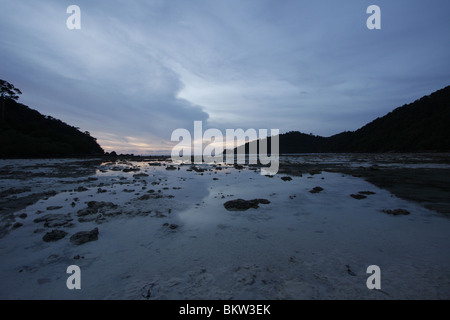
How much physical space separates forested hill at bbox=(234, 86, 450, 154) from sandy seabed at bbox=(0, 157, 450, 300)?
324ft

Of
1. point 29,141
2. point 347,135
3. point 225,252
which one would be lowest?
point 225,252

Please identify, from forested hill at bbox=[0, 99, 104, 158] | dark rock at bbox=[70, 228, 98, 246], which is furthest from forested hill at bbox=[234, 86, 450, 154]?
forested hill at bbox=[0, 99, 104, 158]

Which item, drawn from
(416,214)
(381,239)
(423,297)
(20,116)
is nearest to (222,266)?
(423,297)

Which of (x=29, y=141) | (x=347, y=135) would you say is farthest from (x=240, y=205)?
(x=347, y=135)

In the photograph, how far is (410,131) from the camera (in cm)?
9556

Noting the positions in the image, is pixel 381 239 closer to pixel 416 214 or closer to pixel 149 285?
pixel 416 214

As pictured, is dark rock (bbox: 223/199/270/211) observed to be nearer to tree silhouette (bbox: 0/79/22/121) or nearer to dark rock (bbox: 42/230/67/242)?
dark rock (bbox: 42/230/67/242)

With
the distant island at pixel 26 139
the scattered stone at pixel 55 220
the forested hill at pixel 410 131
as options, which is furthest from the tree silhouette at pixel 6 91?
the forested hill at pixel 410 131

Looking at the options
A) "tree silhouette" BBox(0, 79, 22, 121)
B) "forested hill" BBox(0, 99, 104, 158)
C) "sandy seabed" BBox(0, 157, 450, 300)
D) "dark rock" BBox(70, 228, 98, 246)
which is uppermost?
"tree silhouette" BBox(0, 79, 22, 121)

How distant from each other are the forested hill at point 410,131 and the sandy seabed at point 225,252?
324ft

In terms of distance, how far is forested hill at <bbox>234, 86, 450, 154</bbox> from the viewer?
3130 inches

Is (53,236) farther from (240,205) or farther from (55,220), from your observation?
(240,205)

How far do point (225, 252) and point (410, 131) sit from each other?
13018 centimetres

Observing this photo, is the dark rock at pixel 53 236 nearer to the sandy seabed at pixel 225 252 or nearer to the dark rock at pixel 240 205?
the sandy seabed at pixel 225 252
